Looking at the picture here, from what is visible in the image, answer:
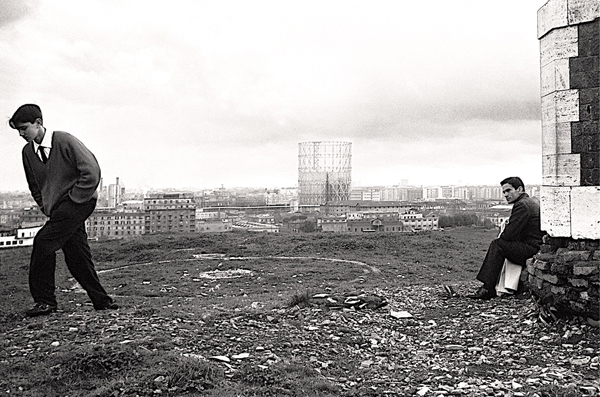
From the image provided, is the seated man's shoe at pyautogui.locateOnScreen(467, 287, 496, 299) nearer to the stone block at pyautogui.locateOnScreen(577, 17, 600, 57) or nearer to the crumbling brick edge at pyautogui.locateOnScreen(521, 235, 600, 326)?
the crumbling brick edge at pyautogui.locateOnScreen(521, 235, 600, 326)

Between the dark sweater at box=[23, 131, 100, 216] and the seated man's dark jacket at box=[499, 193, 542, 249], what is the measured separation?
18.0 feet

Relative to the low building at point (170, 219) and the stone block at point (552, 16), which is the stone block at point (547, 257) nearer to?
the stone block at point (552, 16)

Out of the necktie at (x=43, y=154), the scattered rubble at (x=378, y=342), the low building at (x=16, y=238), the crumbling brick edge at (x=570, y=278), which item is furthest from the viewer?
the low building at (x=16, y=238)

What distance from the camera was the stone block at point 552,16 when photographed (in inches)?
237

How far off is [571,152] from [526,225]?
1.69 meters

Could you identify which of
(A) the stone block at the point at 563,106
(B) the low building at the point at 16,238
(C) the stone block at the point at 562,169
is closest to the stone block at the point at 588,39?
(A) the stone block at the point at 563,106

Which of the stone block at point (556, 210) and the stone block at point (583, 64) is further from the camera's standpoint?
the stone block at point (556, 210)

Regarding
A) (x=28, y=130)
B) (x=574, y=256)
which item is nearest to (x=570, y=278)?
(x=574, y=256)

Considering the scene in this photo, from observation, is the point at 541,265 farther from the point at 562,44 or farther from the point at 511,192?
the point at 562,44

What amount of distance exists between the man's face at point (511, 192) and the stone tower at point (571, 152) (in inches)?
60.6

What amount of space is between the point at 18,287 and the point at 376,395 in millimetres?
8337

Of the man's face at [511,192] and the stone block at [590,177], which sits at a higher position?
the stone block at [590,177]

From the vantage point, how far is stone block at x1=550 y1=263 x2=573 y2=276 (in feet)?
18.9

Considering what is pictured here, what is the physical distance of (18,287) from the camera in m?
10.0
